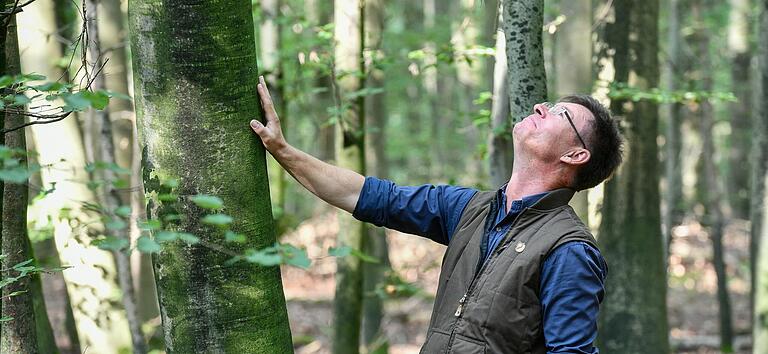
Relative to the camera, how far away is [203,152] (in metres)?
2.67

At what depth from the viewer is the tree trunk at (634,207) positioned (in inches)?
245

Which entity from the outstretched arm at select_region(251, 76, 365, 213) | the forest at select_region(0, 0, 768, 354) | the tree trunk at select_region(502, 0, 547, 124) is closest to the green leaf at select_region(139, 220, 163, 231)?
the forest at select_region(0, 0, 768, 354)

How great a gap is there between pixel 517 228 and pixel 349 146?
2956 mm

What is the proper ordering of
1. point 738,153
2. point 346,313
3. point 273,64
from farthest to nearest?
point 738,153
point 273,64
point 346,313

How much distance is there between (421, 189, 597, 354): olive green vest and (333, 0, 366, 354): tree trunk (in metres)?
2.70

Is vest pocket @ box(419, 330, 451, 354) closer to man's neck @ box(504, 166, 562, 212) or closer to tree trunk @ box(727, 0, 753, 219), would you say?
man's neck @ box(504, 166, 562, 212)

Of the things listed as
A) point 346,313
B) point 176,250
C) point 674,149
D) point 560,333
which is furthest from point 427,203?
point 674,149

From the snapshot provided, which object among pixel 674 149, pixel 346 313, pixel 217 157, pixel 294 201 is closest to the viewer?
pixel 217 157

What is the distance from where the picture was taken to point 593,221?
19.9 ft

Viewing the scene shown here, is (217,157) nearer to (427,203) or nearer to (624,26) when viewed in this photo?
(427,203)

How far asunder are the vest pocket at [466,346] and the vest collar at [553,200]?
1.89 ft

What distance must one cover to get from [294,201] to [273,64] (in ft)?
39.0

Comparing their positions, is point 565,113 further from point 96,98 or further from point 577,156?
point 96,98

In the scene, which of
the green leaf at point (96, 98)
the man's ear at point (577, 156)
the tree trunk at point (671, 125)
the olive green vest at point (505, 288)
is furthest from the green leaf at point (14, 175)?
the tree trunk at point (671, 125)
